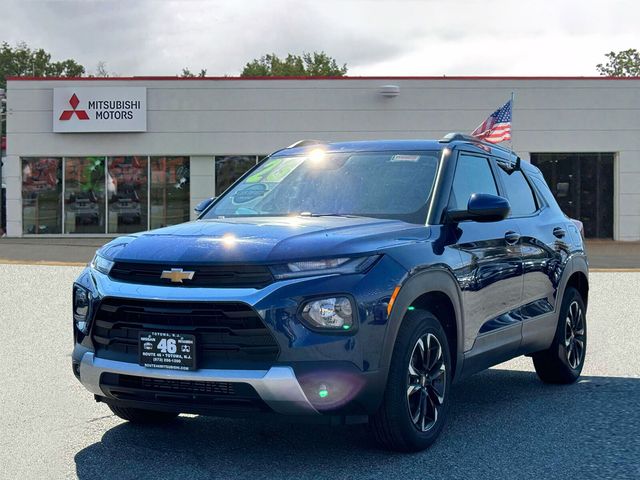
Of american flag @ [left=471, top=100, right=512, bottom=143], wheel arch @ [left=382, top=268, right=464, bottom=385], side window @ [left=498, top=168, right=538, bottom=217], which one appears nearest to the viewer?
wheel arch @ [left=382, top=268, right=464, bottom=385]

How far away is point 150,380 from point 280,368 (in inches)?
29.1

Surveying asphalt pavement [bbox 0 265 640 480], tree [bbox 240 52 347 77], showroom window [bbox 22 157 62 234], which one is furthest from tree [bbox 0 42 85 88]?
asphalt pavement [bbox 0 265 640 480]

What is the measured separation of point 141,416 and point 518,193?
3.29 meters

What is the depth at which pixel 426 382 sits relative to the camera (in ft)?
17.1

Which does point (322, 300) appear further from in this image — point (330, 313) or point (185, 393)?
point (185, 393)

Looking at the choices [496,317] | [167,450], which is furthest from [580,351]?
[167,450]

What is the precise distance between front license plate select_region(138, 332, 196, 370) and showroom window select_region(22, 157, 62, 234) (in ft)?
82.1

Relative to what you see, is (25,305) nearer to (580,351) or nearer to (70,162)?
(580,351)

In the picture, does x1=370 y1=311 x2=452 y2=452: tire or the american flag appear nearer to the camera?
x1=370 y1=311 x2=452 y2=452: tire

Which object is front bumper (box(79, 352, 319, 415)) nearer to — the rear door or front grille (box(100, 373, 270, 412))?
front grille (box(100, 373, 270, 412))

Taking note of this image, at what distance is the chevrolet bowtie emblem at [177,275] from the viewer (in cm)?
469

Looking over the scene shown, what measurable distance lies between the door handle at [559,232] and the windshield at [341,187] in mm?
1593

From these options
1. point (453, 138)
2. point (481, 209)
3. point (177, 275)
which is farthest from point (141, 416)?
point (453, 138)

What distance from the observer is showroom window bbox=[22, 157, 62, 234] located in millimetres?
28641
